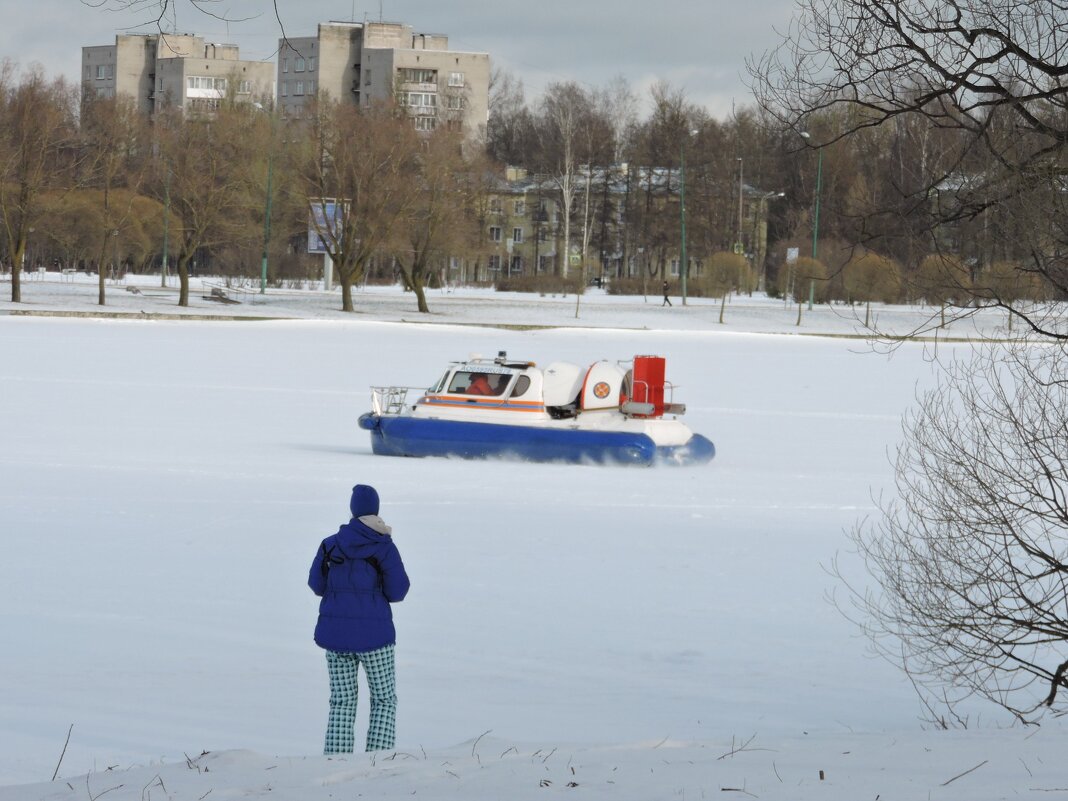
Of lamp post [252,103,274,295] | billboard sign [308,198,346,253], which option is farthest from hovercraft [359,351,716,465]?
lamp post [252,103,274,295]

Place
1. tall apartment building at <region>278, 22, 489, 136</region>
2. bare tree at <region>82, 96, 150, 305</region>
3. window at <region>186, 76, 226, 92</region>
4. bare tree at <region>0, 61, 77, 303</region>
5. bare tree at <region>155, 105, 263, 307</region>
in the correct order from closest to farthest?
1. bare tree at <region>0, 61, 77, 303</region>
2. bare tree at <region>82, 96, 150, 305</region>
3. bare tree at <region>155, 105, 263, 307</region>
4. tall apartment building at <region>278, 22, 489, 136</region>
5. window at <region>186, 76, 226, 92</region>

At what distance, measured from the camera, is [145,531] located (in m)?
14.2

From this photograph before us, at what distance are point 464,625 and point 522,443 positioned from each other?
902cm

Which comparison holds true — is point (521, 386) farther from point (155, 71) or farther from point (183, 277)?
point (155, 71)

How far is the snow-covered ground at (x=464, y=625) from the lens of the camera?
6309 mm

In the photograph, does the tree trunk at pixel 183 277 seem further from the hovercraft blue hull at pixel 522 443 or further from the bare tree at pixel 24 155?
the hovercraft blue hull at pixel 522 443

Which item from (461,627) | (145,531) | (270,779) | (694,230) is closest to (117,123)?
(694,230)

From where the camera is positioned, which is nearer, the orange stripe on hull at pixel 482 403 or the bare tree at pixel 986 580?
the bare tree at pixel 986 580

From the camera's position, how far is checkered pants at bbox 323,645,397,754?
6902mm

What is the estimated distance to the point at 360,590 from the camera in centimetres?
679

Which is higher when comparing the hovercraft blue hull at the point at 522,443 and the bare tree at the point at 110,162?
the bare tree at the point at 110,162

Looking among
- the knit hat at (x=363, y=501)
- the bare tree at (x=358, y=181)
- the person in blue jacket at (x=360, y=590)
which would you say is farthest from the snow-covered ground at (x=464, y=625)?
the bare tree at (x=358, y=181)

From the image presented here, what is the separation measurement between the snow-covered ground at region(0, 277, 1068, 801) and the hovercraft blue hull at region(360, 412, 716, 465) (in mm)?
278

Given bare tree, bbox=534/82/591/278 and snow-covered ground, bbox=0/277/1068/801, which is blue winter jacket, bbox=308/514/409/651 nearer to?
snow-covered ground, bbox=0/277/1068/801
